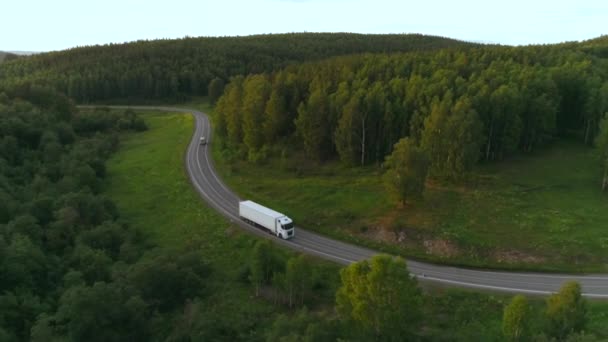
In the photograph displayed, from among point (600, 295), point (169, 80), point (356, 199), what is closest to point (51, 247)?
point (356, 199)

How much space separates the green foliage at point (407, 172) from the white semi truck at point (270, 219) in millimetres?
15294

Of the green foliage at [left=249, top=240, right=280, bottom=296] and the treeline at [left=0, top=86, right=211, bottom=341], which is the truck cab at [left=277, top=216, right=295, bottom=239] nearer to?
the green foliage at [left=249, top=240, right=280, bottom=296]

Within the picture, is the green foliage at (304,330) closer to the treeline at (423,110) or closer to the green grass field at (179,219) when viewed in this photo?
the green grass field at (179,219)

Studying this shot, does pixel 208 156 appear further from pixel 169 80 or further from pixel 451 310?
pixel 169 80

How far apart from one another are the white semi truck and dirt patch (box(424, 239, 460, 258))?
17980mm

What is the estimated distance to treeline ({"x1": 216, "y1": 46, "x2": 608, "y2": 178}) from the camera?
2751 inches

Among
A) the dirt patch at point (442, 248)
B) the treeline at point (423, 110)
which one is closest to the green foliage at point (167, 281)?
the dirt patch at point (442, 248)

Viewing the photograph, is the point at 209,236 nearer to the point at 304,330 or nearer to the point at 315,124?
the point at 304,330

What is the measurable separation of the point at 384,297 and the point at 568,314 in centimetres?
1455

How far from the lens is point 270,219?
60.2m

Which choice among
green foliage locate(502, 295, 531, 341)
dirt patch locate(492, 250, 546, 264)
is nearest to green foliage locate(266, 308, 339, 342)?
green foliage locate(502, 295, 531, 341)

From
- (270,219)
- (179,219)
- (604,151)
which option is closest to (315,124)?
(270,219)

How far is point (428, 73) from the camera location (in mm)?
96875

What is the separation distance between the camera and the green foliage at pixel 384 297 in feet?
116
